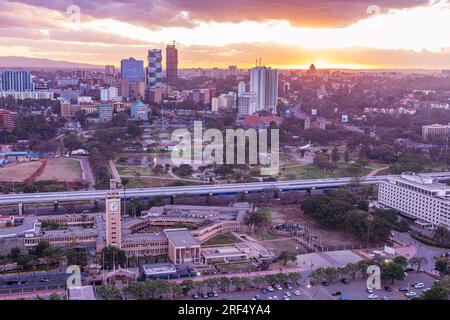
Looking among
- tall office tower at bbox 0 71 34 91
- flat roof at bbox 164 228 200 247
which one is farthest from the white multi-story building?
tall office tower at bbox 0 71 34 91

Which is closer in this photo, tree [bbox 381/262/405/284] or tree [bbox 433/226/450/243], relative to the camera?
tree [bbox 381/262/405/284]

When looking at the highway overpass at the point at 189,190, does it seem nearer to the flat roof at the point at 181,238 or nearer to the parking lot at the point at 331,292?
the flat roof at the point at 181,238

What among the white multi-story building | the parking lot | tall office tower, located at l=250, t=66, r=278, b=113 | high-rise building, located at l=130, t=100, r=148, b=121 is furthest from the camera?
tall office tower, located at l=250, t=66, r=278, b=113

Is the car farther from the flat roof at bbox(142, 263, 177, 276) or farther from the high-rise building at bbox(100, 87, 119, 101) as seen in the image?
the high-rise building at bbox(100, 87, 119, 101)

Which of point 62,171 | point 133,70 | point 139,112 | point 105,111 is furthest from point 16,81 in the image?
point 62,171
